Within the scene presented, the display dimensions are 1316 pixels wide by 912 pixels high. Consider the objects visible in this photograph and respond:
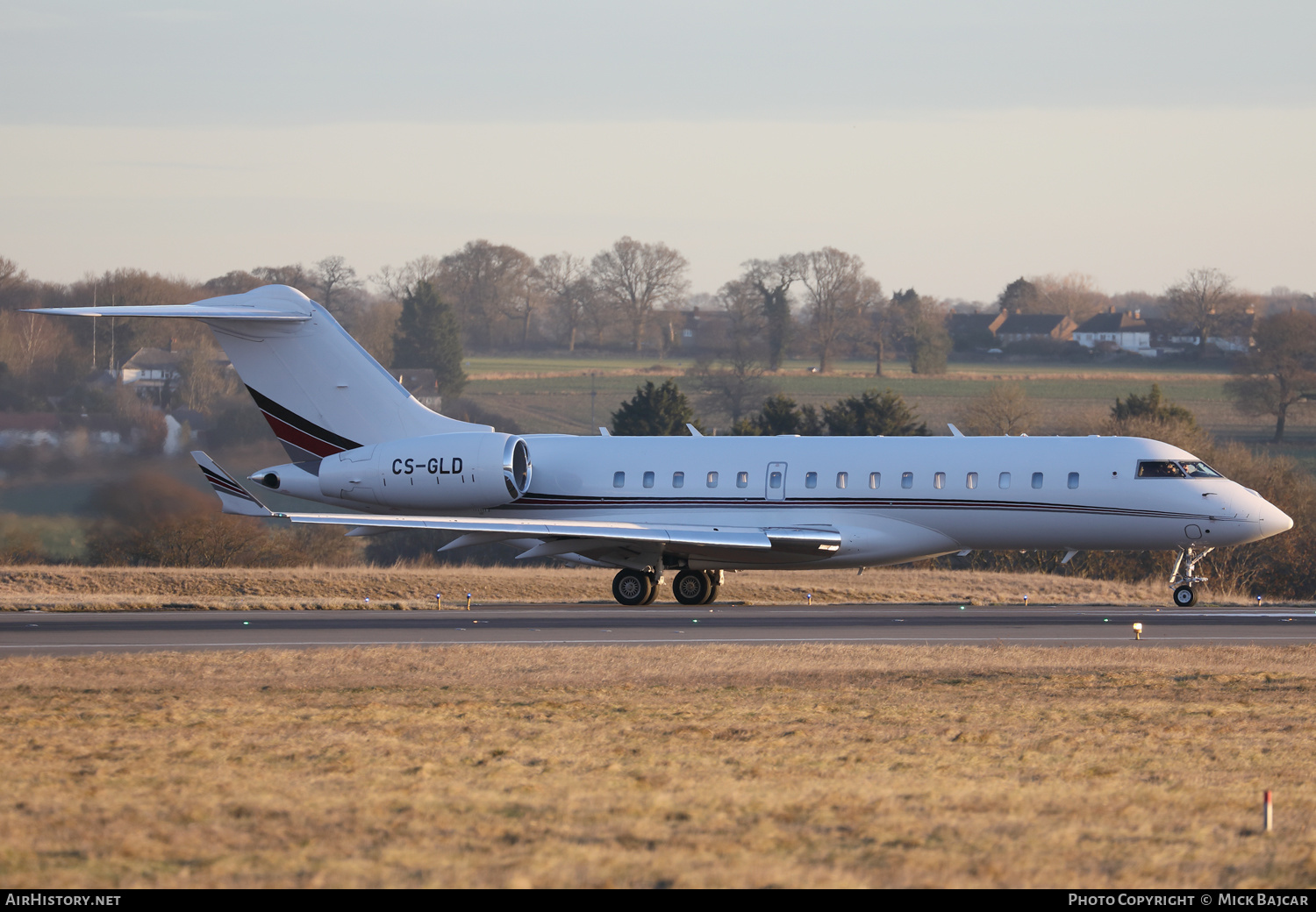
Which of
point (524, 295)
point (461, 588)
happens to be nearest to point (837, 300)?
point (524, 295)

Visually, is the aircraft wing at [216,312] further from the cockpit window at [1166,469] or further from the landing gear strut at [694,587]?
the cockpit window at [1166,469]

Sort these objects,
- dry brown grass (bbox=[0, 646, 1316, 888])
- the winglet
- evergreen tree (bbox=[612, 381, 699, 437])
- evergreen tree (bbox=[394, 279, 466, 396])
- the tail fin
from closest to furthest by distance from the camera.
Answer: dry brown grass (bbox=[0, 646, 1316, 888]), the winglet, the tail fin, evergreen tree (bbox=[612, 381, 699, 437]), evergreen tree (bbox=[394, 279, 466, 396])

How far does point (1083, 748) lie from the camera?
13.0m

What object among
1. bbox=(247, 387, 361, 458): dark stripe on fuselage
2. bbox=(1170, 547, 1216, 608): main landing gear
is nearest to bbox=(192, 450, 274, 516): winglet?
bbox=(247, 387, 361, 458): dark stripe on fuselage

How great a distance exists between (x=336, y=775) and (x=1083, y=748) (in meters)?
6.64

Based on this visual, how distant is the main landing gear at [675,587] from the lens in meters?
30.2

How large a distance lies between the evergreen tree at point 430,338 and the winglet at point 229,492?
6772cm

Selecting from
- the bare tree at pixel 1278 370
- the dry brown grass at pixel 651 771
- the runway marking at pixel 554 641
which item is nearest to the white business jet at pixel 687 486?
the runway marking at pixel 554 641

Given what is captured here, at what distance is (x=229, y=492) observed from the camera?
26797 mm

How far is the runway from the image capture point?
2214 centimetres

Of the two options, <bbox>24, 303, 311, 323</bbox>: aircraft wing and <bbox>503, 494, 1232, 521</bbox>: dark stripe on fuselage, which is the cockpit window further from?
<bbox>24, 303, 311, 323</bbox>: aircraft wing

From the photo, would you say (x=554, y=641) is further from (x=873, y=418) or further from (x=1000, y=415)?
(x=1000, y=415)

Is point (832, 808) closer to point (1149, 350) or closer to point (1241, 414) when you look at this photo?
point (1241, 414)

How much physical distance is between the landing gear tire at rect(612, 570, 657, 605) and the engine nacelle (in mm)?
3003
